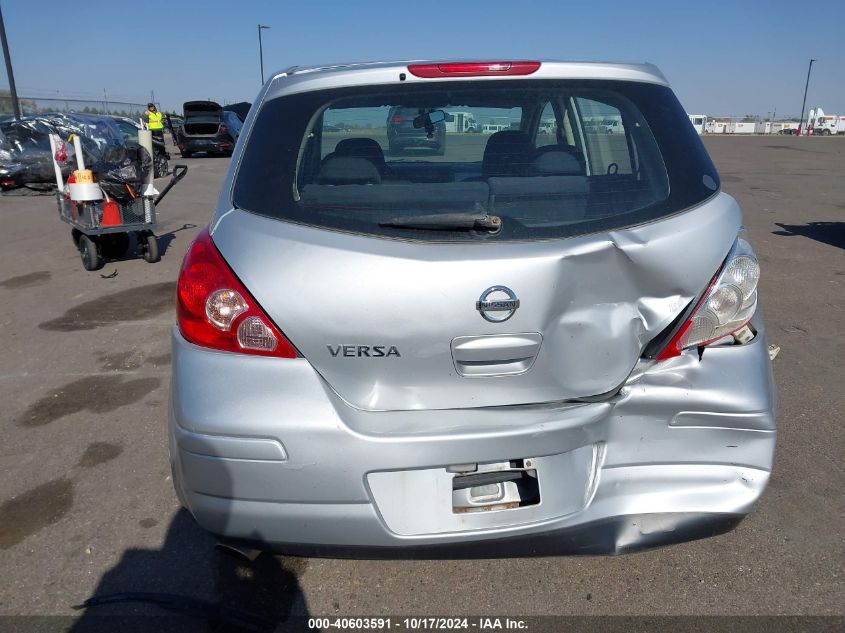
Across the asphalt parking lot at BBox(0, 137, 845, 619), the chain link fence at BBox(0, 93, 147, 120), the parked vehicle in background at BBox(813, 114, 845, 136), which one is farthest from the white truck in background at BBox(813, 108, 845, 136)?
the asphalt parking lot at BBox(0, 137, 845, 619)

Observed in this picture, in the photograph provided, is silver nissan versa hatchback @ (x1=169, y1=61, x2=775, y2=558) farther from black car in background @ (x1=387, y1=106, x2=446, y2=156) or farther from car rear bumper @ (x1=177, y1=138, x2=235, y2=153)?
car rear bumper @ (x1=177, y1=138, x2=235, y2=153)

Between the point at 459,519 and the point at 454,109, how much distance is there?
1351 mm

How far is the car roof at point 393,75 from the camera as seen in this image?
2119 millimetres

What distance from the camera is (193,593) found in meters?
2.38

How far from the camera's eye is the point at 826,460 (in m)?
3.22

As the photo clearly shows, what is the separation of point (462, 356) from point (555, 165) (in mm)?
826

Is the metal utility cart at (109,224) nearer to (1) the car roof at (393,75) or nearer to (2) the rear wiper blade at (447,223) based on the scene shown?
(1) the car roof at (393,75)

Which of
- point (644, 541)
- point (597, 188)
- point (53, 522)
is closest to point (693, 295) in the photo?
point (597, 188)

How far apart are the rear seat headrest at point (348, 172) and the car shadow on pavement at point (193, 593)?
4.23ft

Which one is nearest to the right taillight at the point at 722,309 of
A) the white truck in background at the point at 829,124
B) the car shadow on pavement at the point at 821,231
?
the car shadow on pavement at the point at 821,231

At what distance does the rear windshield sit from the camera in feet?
6.42

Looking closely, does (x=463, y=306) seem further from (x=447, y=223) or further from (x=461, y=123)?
(x=461, y=123)

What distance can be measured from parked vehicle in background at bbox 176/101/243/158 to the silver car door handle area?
24066 mm

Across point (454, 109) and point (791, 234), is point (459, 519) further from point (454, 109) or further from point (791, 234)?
point (791, 234)
